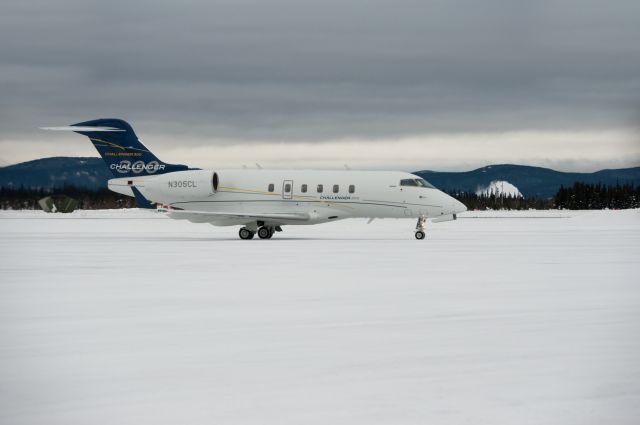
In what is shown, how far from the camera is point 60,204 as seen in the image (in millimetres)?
100875

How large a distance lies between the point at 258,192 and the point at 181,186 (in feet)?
12.1

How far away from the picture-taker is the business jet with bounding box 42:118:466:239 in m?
36.7

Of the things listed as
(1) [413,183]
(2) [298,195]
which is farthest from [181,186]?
(1) [413,183]

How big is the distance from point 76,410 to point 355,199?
30.6 m

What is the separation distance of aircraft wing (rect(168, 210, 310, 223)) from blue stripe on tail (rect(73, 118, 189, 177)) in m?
4.37

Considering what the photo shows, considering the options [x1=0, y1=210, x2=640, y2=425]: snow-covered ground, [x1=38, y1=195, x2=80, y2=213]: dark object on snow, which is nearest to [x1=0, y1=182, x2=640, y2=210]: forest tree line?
[x1=38, y1=195, x2=80, y2=213]: dark object on snow

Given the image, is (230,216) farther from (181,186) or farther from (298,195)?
(181,186)

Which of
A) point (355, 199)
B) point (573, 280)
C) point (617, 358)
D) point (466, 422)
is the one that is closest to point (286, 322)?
point (617, 358)

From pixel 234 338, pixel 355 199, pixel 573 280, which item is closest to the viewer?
pixel 234 338

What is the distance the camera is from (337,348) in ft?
30.9

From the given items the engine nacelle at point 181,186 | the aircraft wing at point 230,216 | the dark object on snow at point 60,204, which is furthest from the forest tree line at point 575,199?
the aircraft wing at point 230,216

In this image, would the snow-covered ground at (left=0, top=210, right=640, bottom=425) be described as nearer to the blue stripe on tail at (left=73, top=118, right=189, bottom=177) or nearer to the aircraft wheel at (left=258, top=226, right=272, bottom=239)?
the aircraft wheel at (left=258, top=226, right=272, bottom=239)

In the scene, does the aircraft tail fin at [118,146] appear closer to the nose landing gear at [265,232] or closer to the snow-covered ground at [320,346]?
the nose landing gear at [265,232]

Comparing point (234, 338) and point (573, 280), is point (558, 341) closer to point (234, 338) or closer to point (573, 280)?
point (234, 338)
